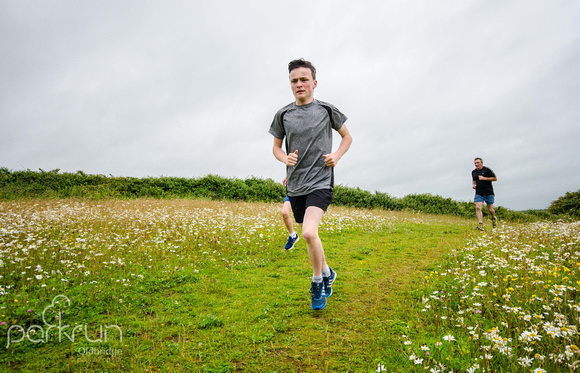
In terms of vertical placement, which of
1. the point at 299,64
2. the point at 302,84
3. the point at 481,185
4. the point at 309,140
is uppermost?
the point at 299,64

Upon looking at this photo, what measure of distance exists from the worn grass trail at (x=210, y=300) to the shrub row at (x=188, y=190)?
10.7 meters

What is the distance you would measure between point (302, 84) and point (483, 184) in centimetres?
1097

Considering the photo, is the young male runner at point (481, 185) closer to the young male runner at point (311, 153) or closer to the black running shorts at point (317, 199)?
the young male runner at point (311, 153)

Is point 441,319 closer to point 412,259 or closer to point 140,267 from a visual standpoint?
point 412,259

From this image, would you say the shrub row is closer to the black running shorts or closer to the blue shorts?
the blue shorts

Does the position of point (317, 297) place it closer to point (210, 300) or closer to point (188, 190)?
point (210, 300)

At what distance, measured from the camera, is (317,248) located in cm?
378

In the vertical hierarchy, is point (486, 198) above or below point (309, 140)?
below

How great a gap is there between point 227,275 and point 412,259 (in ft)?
13.6

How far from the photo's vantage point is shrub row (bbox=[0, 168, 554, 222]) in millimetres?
17172

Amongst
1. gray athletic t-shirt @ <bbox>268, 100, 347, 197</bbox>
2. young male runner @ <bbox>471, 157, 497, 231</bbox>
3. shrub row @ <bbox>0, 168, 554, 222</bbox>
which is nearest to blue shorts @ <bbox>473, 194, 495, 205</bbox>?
young male runner @ <bbox>471, 157, 497, 231</bbox>

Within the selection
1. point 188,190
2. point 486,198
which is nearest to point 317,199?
point 486,198

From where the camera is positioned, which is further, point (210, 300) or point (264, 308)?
point (210, 300)

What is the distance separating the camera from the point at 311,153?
3.96 meters
